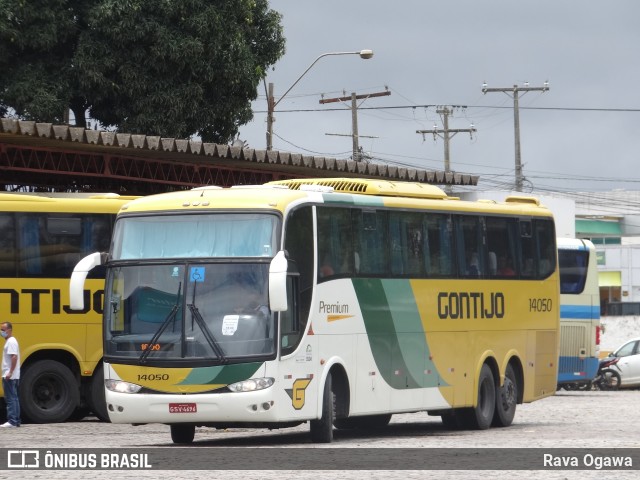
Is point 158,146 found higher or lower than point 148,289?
higher

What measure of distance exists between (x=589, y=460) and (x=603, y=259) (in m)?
76.1

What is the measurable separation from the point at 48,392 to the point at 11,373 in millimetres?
1845

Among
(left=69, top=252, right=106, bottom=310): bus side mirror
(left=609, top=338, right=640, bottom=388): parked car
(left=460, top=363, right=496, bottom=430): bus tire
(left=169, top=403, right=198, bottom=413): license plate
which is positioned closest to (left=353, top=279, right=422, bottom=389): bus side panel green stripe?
(left=460, top=363, right=496, bottom=430): bus tire

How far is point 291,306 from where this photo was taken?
1897cm

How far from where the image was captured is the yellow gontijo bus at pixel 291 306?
60.6 ft

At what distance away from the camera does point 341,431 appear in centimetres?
2389

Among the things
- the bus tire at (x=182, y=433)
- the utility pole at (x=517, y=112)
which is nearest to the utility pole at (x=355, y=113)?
the utility pole at (x=517, y=112)

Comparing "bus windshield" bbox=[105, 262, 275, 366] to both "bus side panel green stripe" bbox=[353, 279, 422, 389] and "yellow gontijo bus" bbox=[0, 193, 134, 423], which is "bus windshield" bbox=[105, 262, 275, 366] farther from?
"yellow gontijo bus" bbox=[0, 193, 134, 423]

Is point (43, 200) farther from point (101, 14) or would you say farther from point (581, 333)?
point (101, 14)

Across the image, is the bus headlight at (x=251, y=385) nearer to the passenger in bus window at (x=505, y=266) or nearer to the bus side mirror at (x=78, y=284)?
the bus side mirror at (x=78, y=284)

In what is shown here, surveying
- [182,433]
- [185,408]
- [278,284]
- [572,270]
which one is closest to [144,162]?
[572,270]

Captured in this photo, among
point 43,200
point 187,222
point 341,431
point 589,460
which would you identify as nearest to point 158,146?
point 43,200

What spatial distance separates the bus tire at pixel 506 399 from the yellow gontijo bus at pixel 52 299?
643cm

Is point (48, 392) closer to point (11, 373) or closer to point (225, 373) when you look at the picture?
point (11, 373)
